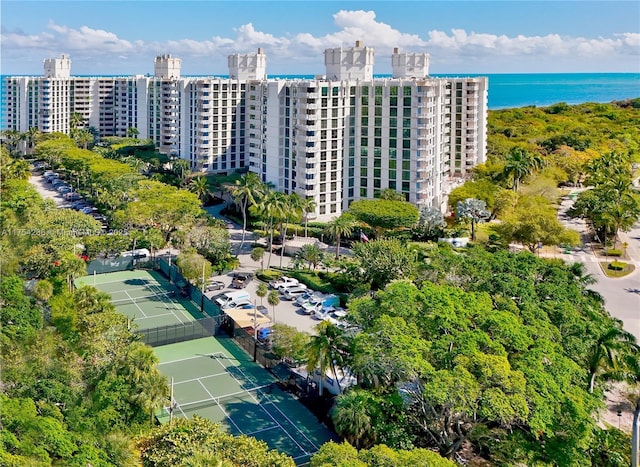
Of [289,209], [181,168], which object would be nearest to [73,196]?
[181,168]

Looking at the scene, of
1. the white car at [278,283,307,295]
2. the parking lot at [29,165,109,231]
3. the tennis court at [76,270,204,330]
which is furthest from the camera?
the parking lot at [29,165,109,231]

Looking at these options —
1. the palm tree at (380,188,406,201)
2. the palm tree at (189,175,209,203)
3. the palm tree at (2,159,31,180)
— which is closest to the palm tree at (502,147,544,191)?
the palm tree at (380,188,406,201)

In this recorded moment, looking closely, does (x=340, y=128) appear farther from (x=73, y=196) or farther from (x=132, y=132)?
(x=132, y=132)

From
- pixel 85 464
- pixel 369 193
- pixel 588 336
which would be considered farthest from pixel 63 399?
pixel 369 193

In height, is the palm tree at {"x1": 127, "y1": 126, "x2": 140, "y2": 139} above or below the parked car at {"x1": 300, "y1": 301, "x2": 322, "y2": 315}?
above

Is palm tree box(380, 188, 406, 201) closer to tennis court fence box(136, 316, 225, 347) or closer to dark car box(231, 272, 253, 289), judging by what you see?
dark car box(231, 272, 253, 289)

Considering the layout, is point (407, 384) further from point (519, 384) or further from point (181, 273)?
point (181, 273)
